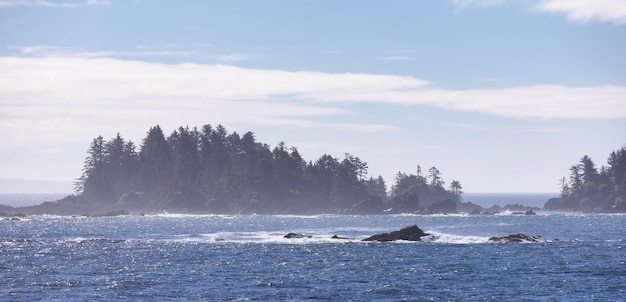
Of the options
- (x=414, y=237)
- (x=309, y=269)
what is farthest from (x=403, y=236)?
(x=309, y=269)

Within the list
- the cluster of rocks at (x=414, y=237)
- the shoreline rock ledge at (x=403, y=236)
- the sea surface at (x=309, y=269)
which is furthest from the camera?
the shoreline rock ledge at (x=403, y=236)

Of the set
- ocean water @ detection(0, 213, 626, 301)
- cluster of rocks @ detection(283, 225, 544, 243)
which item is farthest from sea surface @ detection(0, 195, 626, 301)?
cluster of rocks @ detection(283, 225, 544, 243)

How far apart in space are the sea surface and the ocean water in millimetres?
90

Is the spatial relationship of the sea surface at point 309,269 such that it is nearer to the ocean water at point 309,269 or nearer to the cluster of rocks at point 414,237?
the ocean water at point 309,269

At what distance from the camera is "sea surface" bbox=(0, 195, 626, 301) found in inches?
2229

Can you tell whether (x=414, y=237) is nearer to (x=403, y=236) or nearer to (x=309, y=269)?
(x=403, y=236)

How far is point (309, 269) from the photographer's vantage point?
72875mm

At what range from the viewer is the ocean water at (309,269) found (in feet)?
186

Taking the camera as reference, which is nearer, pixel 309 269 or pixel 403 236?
pixel 309 269

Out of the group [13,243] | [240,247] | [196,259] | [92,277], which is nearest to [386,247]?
[240,247]

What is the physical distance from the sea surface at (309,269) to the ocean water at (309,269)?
90 millimetres

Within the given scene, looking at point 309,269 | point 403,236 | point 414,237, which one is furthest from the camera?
point 403,236

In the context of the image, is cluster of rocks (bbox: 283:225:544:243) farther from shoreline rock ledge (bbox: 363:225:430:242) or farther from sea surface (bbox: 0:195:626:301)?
sea surface (bbox: 0:195:626:301)

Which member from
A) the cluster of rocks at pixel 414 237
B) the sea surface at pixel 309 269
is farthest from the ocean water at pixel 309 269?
the cluster of rocks at pixel 414 237
